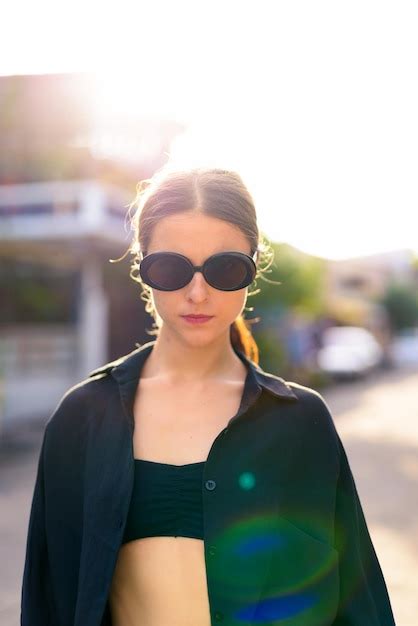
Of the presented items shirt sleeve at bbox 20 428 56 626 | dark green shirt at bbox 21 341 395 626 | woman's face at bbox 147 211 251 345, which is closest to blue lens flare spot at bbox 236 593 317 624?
dark green shirt at bbox 21 341 395 626

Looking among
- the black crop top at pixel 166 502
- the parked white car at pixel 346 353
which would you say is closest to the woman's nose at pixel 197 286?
the black crop top at pixel 166 502

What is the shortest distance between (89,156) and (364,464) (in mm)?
Answer: 9983

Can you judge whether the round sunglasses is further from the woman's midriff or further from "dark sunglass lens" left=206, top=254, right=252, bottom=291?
the woman's midriff

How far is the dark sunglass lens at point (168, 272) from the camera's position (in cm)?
160

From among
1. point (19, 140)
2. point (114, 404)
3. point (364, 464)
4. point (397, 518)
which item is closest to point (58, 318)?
point (19, 140)

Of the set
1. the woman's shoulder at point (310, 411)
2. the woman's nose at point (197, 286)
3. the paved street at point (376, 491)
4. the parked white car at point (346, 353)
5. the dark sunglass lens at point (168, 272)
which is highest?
the parked white car at point (346, 353)

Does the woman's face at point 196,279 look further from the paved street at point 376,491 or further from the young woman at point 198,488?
the paved street at point 376,491

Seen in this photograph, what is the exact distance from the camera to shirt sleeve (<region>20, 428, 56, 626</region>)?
65.0 inches

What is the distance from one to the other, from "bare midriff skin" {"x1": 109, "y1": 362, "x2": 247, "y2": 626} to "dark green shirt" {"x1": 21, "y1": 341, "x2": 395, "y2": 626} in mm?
39

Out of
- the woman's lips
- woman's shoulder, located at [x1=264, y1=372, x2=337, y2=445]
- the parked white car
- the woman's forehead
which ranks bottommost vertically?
woman's shoulder, located at [x1=264, y1=372, x2=337, y2=445]

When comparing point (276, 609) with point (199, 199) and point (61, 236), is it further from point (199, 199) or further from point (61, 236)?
point (61, 236)

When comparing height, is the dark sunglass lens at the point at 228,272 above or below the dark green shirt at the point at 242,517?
above

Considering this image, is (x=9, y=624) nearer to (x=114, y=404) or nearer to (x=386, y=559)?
(x=386, y=559)

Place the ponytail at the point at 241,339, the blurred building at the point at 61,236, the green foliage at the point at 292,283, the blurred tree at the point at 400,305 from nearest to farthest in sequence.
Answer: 1. the ponytail at the point at 241,339
2. the blurred building at the point at 61,236
3. the green foliage at the point at 292,283
4. the blurred tree at the point at 400,305
